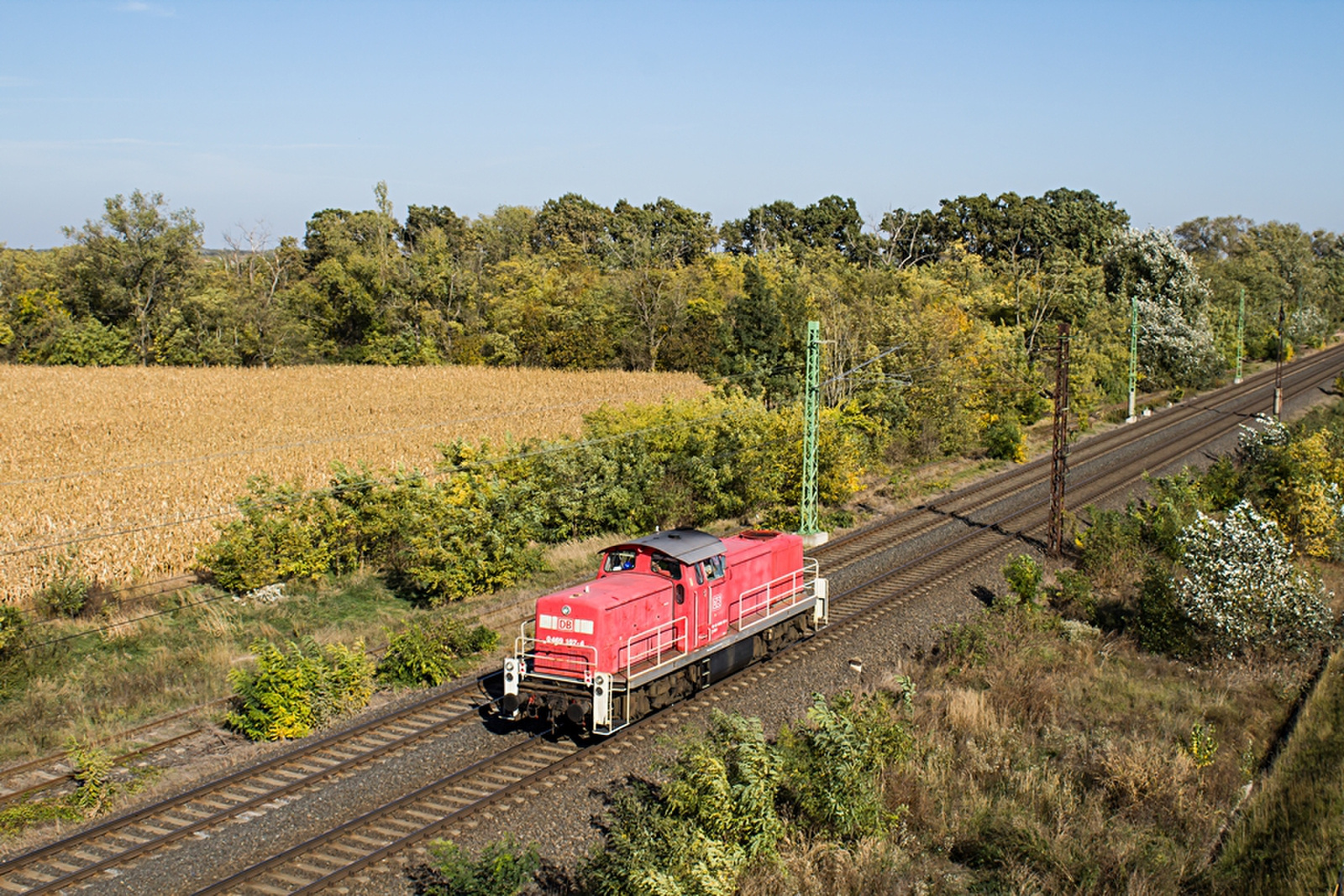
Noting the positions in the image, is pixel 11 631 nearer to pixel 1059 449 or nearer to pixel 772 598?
pixel 772 598

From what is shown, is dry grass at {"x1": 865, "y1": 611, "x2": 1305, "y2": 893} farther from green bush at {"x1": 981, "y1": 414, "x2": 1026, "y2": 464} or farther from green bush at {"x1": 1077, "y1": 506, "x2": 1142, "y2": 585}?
green bush at {"x1": 981, "y1": 414, "x2": 1026, "y2": 464}

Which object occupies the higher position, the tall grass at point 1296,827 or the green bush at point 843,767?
the green bush at point 843,767

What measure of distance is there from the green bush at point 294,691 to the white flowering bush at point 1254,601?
17.1 metres

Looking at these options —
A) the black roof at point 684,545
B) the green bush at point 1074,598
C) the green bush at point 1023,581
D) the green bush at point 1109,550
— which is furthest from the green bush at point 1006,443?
the black roof at point 684,545

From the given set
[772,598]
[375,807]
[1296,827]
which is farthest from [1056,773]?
[375,807]

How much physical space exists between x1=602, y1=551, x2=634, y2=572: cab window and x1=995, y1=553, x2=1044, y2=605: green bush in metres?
10.8

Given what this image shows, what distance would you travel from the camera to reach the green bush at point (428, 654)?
18531mm

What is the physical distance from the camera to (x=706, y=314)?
69.2 meters

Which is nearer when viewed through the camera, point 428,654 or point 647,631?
point 647,631

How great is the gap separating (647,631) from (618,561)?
161 cm

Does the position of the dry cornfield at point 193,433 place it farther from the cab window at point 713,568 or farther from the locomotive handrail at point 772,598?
the cab window at point 713,568

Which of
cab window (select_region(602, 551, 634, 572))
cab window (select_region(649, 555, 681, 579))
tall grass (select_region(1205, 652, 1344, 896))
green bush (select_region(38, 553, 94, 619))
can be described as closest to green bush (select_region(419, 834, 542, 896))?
cab window (select_region(649, 555, 681, 579))

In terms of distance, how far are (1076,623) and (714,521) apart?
13.9 m

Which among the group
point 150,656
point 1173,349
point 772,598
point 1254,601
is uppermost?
point 1173,349
